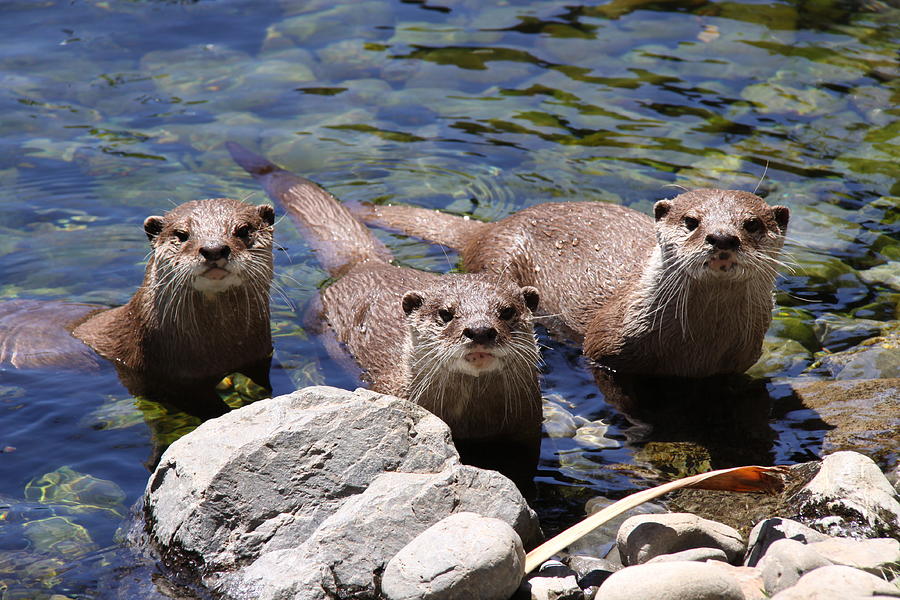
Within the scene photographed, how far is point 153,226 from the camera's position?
4.26 metres

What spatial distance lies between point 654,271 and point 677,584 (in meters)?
1.99

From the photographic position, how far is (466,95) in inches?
280

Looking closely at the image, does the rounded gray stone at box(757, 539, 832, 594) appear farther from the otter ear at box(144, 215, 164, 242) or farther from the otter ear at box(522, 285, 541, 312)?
the otter ear at box(144, 215, 164, 242)

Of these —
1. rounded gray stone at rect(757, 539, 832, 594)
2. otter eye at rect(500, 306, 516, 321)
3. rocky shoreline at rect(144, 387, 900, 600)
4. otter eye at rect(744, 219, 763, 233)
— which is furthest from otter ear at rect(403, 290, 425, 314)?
rounded gray stone at rect(757, 539, 832, 594)

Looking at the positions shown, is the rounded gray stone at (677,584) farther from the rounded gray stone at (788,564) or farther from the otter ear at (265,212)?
the otter ear at (265,212)

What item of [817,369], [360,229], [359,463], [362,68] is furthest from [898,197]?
[359,463]

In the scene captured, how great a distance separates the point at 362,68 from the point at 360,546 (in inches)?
201

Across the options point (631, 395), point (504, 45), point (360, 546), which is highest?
point (504, 45)

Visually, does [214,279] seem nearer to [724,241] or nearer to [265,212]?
[265,212]

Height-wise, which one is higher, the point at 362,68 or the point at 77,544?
the point at 362,68

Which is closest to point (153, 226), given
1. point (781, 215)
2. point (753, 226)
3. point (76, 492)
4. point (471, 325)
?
point (76, 492)

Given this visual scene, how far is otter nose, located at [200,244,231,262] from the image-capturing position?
4008 mm

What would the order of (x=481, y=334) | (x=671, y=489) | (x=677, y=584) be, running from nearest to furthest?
(x=677, y=584) < (x=671, y=489) < (x=481, y=334)

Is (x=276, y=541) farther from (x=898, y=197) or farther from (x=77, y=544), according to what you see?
(x=898, y=197)
